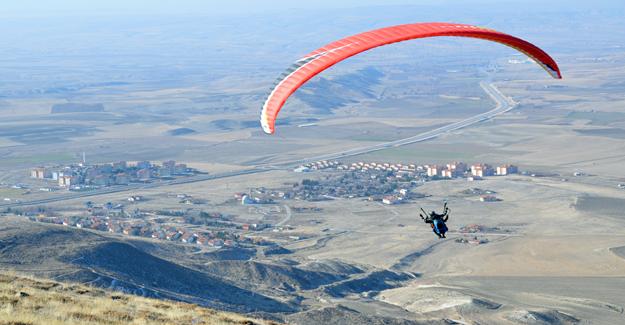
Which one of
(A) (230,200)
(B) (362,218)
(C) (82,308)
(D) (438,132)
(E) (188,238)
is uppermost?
(C) (82,308)

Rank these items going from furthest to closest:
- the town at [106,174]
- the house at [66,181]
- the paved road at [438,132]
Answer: the paved road at [438,132] < the town at [106,174] < the house at [66,181]

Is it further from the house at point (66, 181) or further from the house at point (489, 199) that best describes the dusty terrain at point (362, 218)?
the house at point (66, 181)

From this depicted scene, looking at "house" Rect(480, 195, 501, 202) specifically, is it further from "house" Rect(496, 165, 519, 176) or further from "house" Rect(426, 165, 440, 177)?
"house" Rect(426, 165, 440, 177)

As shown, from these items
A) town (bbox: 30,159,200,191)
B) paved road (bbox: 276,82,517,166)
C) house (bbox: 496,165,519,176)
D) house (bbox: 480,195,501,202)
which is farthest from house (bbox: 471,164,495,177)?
town (bbox: 30,159,200,191)

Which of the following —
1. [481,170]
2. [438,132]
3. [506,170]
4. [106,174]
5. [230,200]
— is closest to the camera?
[230,200]

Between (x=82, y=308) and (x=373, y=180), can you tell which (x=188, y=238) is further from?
(x=82, y=308)

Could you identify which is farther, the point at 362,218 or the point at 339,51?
the point at 362,218

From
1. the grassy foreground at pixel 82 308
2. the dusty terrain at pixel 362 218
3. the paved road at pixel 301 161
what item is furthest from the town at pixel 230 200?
the grassy foreground at pixel 82 308

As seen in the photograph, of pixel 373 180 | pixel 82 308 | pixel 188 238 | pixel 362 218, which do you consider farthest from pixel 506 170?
pixel 82 308

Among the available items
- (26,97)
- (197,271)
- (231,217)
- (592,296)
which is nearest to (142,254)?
(197,271)
